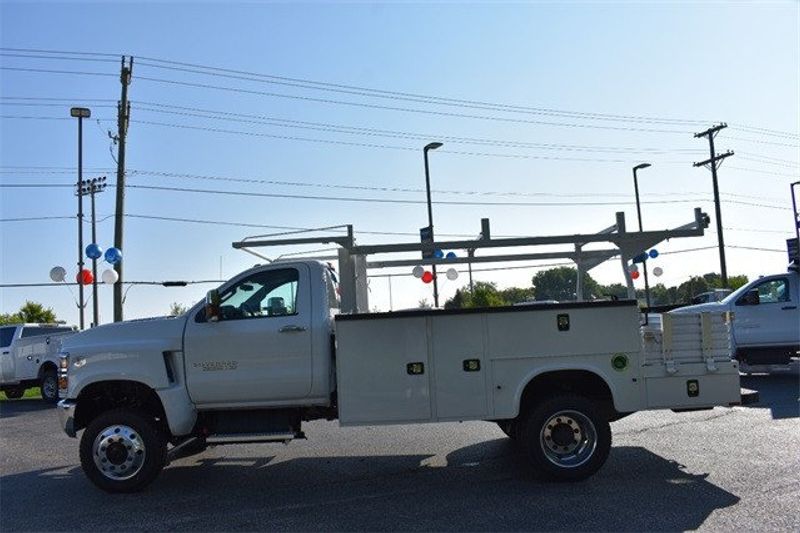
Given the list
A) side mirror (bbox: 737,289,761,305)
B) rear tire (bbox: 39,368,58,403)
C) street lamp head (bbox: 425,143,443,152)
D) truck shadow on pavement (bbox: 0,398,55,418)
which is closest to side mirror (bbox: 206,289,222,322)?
truck shadow on pavement (bbox: 0,398,55,418)

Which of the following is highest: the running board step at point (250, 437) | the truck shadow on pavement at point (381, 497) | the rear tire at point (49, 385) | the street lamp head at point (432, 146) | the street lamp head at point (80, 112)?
the street lamp head at point (80, 112)

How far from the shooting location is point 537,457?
6.93m

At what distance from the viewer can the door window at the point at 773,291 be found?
47.8ft

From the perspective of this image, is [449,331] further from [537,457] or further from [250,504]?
[250,504]

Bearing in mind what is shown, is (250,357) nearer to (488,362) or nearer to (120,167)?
(488,362)

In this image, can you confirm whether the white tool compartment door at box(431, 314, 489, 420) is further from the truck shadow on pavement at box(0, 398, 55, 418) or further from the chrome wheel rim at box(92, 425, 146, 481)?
the truck shadow on pavement at box(0, 398, 55, 418)

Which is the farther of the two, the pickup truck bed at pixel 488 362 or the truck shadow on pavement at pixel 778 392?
the truck shadow on pavement at pixel 778 392

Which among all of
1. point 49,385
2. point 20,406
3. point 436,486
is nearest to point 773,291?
point 436,486

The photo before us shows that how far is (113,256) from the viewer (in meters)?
20.6

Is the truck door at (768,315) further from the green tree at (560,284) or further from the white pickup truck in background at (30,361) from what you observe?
the white pickup truck in background at (30,361)

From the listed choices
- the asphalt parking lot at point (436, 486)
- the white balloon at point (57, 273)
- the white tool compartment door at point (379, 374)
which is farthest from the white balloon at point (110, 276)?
the white tool compartment door at point (379, 374)

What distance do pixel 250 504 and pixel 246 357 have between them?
144cm

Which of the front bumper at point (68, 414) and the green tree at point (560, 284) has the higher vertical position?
the green tree at point (560, 284)

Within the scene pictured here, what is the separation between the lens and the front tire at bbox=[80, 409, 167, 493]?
7.10 m
